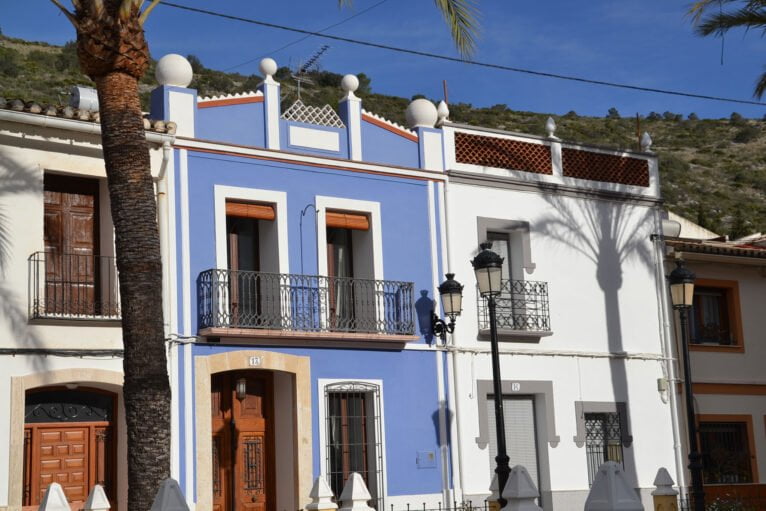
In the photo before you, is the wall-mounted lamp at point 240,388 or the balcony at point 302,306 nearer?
the balcony at point 302,306

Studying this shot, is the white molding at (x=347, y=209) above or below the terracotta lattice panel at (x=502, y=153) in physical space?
below

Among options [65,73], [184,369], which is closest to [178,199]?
[184,369]

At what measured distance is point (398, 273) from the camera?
64.4 ft

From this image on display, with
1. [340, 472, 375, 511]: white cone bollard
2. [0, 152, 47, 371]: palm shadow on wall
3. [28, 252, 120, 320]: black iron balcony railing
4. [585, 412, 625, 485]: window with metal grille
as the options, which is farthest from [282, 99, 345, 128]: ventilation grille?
[340, 472, 375, 511]: white cone bollard

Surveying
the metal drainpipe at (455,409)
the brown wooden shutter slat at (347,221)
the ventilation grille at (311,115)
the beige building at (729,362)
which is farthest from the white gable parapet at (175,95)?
the beige building at (729,362)

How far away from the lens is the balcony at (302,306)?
1747cm

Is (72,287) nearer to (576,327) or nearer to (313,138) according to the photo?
(313,138)

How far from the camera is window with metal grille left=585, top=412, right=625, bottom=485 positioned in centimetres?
2130

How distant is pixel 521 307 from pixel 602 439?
303 cm

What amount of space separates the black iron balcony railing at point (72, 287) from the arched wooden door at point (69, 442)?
118cm

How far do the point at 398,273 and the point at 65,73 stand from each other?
25.3 meters

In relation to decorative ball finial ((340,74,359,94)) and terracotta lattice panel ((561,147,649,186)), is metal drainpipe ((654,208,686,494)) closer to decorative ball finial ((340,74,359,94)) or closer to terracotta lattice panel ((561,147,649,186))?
terracotta lattice panel ((561,147,649,186))

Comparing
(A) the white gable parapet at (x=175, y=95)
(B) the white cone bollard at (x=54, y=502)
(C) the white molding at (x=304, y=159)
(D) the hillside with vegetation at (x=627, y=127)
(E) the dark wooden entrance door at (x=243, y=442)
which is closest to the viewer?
(B) the white cone bollard at (x=54, y=502)

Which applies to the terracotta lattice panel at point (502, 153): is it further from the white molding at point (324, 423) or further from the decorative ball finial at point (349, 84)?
the white molding at point (324, 423)
